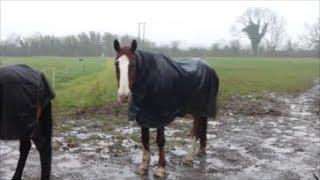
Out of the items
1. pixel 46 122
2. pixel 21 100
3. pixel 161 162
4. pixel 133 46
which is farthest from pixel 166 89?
pixel 21 100

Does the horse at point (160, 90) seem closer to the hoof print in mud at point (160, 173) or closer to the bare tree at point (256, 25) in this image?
the hoof print in mud at point (160, 173)

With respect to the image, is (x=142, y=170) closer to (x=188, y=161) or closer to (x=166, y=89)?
(x=188, y=161)

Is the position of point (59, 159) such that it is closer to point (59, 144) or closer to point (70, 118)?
point (59, 144)

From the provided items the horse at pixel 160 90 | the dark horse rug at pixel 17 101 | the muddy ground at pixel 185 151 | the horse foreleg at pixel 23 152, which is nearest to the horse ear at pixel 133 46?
the horse at pixel 160 90

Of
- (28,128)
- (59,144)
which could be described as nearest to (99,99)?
(59,144)

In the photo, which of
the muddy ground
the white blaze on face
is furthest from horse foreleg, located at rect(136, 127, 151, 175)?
the white blaze on face

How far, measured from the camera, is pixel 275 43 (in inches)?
4759

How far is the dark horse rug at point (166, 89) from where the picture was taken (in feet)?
22.6

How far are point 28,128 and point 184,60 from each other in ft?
10.8

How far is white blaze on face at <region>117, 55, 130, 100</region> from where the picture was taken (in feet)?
20.8

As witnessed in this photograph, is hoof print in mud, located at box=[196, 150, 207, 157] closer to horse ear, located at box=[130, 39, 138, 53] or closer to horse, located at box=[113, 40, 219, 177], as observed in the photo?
horse, located at box=[113, 40, 219, 177]

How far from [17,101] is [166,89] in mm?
2358

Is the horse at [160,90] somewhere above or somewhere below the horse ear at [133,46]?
below

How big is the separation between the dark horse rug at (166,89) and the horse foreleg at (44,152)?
1374mm
